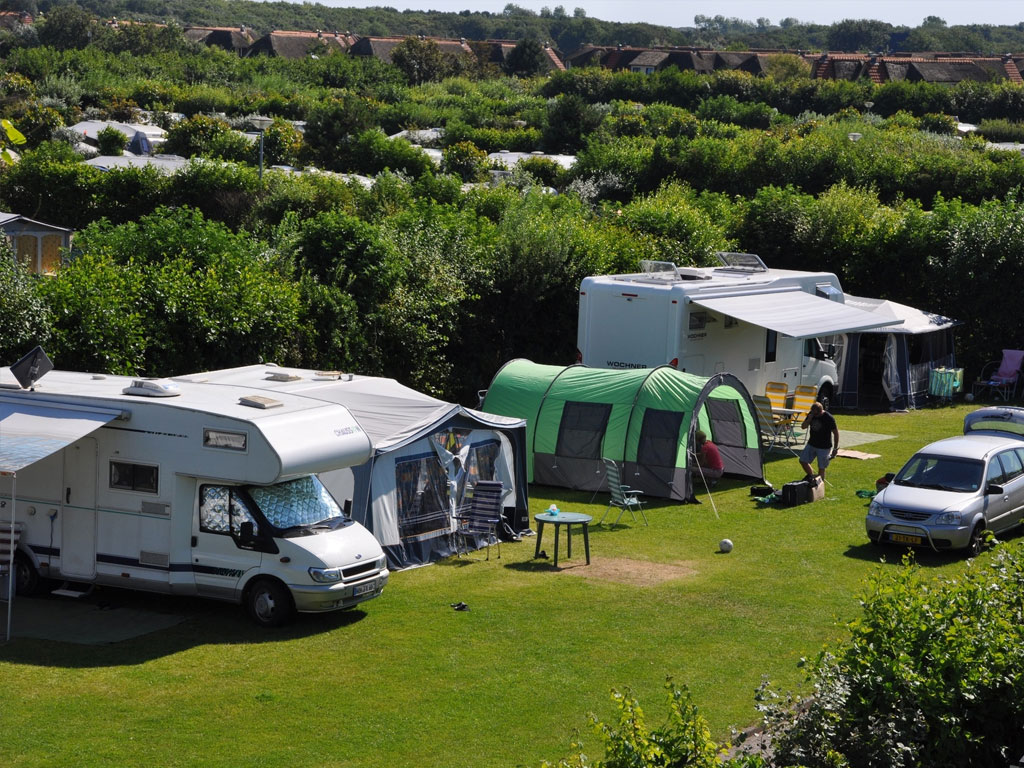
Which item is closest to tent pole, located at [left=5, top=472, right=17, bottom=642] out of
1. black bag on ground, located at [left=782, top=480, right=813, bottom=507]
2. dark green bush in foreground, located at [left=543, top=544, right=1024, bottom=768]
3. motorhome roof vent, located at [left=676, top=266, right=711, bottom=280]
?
dark green bush in foreground, located at [left=543, top=544, right=1024, bottom=768]

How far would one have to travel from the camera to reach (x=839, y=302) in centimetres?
2434

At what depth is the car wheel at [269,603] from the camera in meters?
11.6

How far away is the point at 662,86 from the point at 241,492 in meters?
80.9

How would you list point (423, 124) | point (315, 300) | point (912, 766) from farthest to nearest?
point (423, 124), point (315, 300), point (912, 766)

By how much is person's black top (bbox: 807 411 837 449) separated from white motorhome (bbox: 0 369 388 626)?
8.08 metres

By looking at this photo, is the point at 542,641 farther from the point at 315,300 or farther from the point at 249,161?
the point at 249,161

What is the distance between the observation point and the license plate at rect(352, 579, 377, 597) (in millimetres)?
11752

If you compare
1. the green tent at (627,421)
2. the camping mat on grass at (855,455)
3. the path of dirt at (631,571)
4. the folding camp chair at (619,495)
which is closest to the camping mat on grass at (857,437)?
the camping mat on grass at (855,455)

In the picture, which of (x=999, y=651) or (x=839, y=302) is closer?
(x=999, y=651)

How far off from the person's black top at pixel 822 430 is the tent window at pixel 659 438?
2.27 m

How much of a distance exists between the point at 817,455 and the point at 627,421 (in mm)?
3025

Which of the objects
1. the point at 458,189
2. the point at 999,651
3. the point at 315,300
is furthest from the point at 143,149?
the point at 999,651

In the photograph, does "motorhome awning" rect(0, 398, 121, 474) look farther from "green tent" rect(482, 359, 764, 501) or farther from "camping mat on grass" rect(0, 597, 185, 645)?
"green tent" rect(482, 359, 764, 501)

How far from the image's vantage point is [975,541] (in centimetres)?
1458
